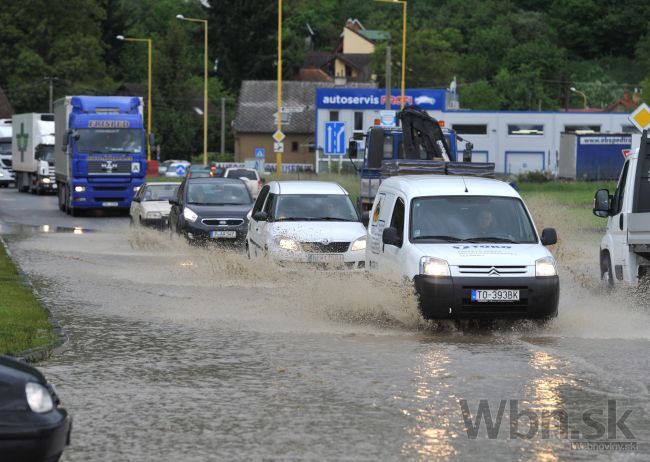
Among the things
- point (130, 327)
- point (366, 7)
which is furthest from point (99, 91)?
point (130, 327)

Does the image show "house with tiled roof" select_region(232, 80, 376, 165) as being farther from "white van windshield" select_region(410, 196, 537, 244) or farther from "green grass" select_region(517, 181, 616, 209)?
"white van windshield" select_region(410, 196, 537, 244)

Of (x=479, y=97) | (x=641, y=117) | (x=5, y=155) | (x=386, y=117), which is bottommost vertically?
(x=5, y=155)

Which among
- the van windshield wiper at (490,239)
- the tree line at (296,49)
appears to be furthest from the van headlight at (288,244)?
the tree line at (296,49)

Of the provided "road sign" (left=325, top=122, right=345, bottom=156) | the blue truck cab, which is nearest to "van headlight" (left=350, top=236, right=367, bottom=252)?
Answer: the blue truck cab

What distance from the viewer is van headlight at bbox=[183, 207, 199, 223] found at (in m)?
27.4

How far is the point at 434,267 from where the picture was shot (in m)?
14.8

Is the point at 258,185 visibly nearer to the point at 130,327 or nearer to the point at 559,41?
the point at 130,327

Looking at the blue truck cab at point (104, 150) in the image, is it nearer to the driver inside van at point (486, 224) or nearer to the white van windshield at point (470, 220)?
the white van windshield at point (470, 220)

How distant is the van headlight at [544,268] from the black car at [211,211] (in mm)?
12636

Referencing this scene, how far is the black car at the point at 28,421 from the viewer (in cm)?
725

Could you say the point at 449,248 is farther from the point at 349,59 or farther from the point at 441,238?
the point at 349,59

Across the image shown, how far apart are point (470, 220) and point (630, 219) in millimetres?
1915

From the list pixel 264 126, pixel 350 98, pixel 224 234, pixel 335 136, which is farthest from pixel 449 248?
pixel 264 126

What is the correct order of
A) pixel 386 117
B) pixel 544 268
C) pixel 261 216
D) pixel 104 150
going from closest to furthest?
pixel 544 268 → pixel 261 216 → pixel 104 150 → pixel 386 117
